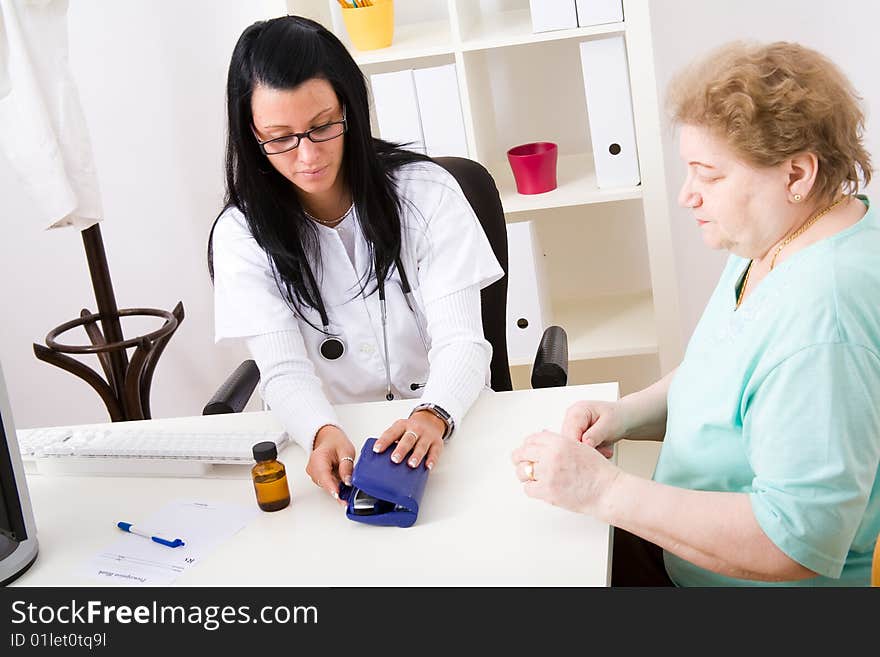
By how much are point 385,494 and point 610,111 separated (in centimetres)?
146

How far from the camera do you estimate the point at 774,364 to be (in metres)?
1.15

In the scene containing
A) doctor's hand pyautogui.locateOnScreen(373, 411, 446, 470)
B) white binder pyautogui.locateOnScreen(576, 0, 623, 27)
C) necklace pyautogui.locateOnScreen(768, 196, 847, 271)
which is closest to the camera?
necklace pyautogui.locateOnScreen(768, 196, 847, 271)

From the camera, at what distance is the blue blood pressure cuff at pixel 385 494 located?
134cm

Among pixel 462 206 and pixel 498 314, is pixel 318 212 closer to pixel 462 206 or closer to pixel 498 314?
pixel 462 206

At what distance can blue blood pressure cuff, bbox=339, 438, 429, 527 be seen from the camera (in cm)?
134

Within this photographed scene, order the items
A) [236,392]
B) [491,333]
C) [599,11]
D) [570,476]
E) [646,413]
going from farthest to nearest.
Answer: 1. [599,11]
2. [491,333]
3. [236,392]
4. [646,413]
5. [570,476]

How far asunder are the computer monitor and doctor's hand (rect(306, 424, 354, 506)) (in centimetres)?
38

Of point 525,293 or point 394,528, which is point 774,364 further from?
point 525,293

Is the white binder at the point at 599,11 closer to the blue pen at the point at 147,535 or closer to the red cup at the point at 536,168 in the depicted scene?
the red cup at the point at 536,168

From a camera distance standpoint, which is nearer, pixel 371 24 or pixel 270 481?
pixel 270 481

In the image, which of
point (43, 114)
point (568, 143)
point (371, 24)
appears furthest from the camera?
point (568, 143)

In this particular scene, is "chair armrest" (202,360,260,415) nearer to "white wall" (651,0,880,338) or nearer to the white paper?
the white paper

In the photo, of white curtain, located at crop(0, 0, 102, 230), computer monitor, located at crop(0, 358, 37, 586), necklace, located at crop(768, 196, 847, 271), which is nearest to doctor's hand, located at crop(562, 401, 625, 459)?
necklace, located at crop(768, 196, 847, 271)

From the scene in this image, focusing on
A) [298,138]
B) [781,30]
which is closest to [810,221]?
[298,138]
